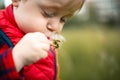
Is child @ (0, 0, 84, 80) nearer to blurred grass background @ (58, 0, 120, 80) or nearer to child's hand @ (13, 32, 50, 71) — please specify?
child's hand @ (13, 32, 50, 71)

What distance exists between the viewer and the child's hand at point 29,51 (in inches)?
41.4

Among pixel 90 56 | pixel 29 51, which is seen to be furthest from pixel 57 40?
pixel 90 56

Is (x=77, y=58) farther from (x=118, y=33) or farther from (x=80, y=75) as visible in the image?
(x=118, y=33)

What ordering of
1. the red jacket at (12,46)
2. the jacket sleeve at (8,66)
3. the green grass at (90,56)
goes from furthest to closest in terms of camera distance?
the green grass at (90,56) → the red jacket at (12,46) → the jacket sleeve at (8,66)

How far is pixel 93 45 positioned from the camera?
16.0 feet

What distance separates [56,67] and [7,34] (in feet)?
0.57

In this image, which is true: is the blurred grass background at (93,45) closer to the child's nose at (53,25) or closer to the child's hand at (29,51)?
the child's nose at (53,25)

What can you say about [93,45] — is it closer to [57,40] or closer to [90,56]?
[90,56]

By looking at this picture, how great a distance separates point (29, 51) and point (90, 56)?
11.8 feet

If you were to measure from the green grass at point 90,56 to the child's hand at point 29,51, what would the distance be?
272 cm

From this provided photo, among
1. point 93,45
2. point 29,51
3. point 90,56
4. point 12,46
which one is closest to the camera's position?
point 29,51

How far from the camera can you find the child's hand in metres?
1.05

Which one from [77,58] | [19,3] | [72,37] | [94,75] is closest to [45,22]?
[19,3]

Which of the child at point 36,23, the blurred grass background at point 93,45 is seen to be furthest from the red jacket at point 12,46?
the blurred grass background at point 93,45
